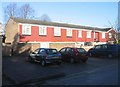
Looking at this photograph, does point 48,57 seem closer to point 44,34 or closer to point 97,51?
point 97,51

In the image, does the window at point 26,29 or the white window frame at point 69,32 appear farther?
the white window frame at point 69,32

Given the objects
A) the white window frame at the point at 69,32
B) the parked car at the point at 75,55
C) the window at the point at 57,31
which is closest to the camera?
the parked car at the point at 75,55

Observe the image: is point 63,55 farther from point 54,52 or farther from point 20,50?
point 20,50

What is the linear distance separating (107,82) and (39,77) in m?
4.24

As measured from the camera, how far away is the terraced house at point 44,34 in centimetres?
3158

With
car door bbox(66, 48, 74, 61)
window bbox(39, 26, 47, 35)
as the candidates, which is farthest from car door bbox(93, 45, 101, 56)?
window bbox(39, 26, 47, 35)

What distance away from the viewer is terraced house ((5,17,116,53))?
3158 cm

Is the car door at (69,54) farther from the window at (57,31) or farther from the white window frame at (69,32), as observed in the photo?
the white window frame at (69,32)

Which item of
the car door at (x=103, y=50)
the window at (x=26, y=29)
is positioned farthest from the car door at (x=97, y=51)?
the window at (x=26, y=29)

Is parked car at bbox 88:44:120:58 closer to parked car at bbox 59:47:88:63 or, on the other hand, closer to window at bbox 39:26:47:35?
parked car at bbox 59:47:88:63

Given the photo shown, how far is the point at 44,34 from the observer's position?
112 feet

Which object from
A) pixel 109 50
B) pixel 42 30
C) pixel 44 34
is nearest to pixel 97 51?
pixel 109 50

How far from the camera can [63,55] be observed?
21.5 m

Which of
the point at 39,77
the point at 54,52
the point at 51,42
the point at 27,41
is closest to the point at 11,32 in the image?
the point at 27,41
